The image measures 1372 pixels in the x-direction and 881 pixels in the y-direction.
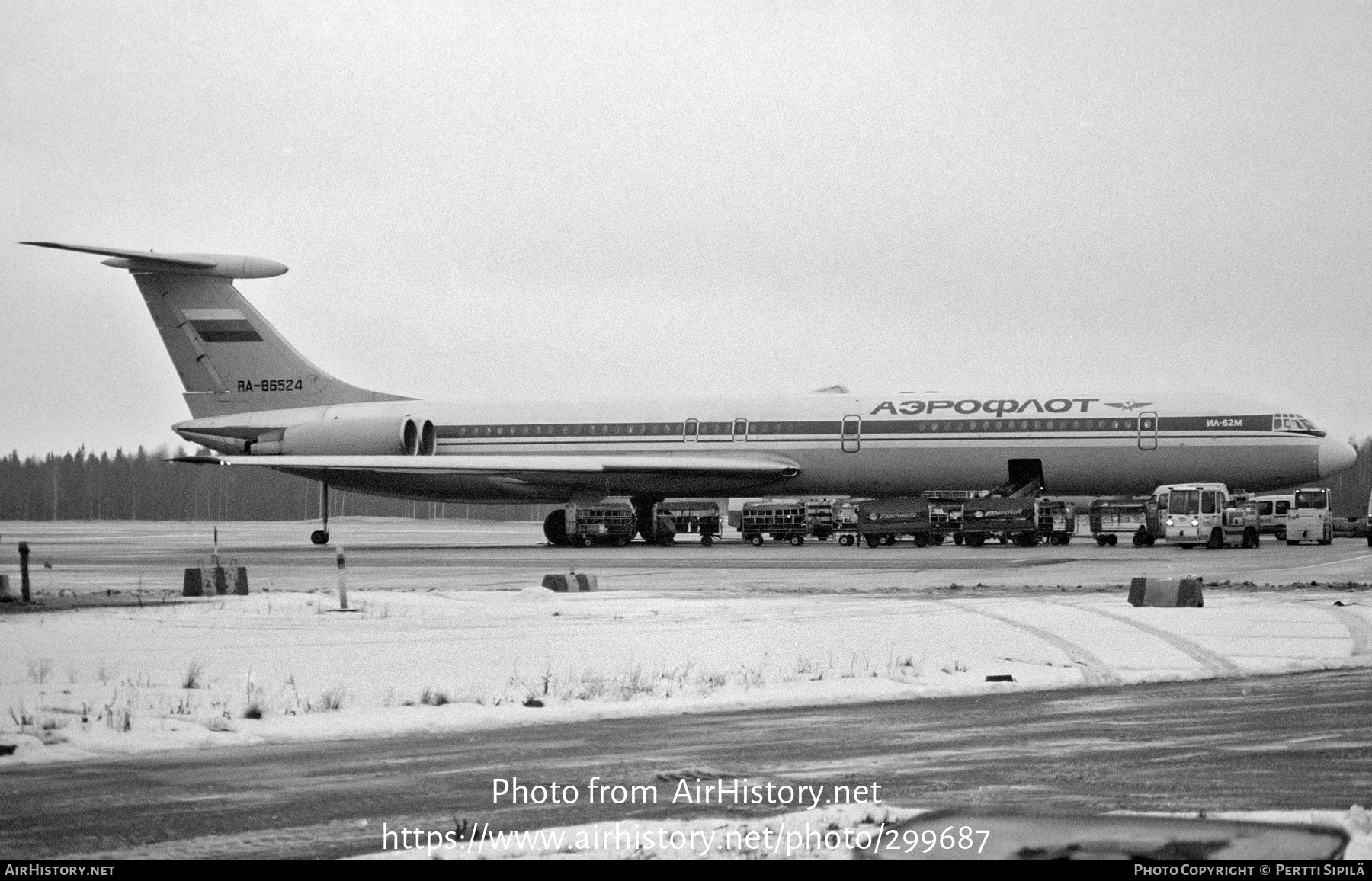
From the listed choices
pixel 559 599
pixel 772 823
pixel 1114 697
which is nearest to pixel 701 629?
pixel 559 599

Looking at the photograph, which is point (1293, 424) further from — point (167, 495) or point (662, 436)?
point (167, 495)

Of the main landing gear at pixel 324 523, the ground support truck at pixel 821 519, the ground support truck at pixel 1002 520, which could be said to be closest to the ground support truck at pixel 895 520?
the ground support truck at pixel 1002 520

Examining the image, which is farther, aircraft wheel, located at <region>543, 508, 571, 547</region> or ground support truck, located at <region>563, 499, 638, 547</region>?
aircraft wheel, located at <region>543, 508, 571, 547</region>

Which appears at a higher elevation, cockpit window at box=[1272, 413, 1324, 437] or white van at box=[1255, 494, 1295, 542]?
cockpit window at box=[1272, 413, 1324, 437]

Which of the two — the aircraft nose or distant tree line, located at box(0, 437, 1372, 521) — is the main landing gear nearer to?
distant tree line, located at box(0, 437, 1372, 521)

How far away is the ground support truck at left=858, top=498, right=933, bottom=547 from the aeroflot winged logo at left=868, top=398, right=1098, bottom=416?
8.58 feet

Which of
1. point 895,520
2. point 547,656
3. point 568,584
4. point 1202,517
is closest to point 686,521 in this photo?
point 895,520

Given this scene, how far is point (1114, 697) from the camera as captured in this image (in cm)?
1256

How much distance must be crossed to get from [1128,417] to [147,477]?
7226 centimetres

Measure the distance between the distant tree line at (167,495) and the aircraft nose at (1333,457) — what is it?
36.4 meters

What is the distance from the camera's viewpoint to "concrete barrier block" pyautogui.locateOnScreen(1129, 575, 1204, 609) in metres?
20.2

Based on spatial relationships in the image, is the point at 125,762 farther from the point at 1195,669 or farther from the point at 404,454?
the point at 404,454


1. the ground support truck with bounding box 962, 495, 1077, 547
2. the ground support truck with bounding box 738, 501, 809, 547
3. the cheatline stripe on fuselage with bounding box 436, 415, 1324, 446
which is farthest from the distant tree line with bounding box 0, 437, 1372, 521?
the ground support truck with bounding box 962, 495, 1077, 547

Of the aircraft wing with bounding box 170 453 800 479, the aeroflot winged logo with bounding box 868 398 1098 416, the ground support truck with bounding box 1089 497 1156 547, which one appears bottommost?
the ground support truck with bounding box 1089 497 1156 547
